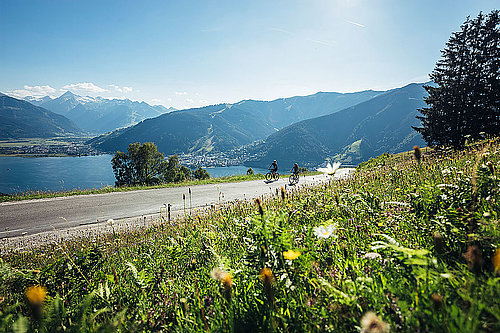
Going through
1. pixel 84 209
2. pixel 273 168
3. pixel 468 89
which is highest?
pixel 468 89

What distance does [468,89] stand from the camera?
22.9 meters

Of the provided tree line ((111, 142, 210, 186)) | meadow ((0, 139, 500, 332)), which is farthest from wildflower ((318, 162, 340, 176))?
tree line ((111, 142, 210, 186))

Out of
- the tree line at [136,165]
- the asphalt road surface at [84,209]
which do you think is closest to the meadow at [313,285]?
the asphalt road surface at [84,209]

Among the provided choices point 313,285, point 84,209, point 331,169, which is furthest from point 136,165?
point 313,285

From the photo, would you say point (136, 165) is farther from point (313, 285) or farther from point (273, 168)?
point (313, 285)

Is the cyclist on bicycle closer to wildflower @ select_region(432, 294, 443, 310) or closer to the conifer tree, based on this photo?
the conifer tree

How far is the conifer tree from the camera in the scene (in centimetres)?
2156

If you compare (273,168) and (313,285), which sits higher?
(313,285)

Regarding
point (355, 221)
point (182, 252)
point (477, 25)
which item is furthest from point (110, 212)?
point (477, 25)

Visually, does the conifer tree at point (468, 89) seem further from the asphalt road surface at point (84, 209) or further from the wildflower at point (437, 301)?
the wildflower at point (437, 301)

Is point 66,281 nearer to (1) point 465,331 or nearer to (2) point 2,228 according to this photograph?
(1) point 465,331

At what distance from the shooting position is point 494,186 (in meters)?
2.72

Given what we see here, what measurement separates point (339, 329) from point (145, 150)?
50.4m

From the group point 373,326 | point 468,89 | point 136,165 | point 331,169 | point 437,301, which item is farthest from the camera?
point 136,165
